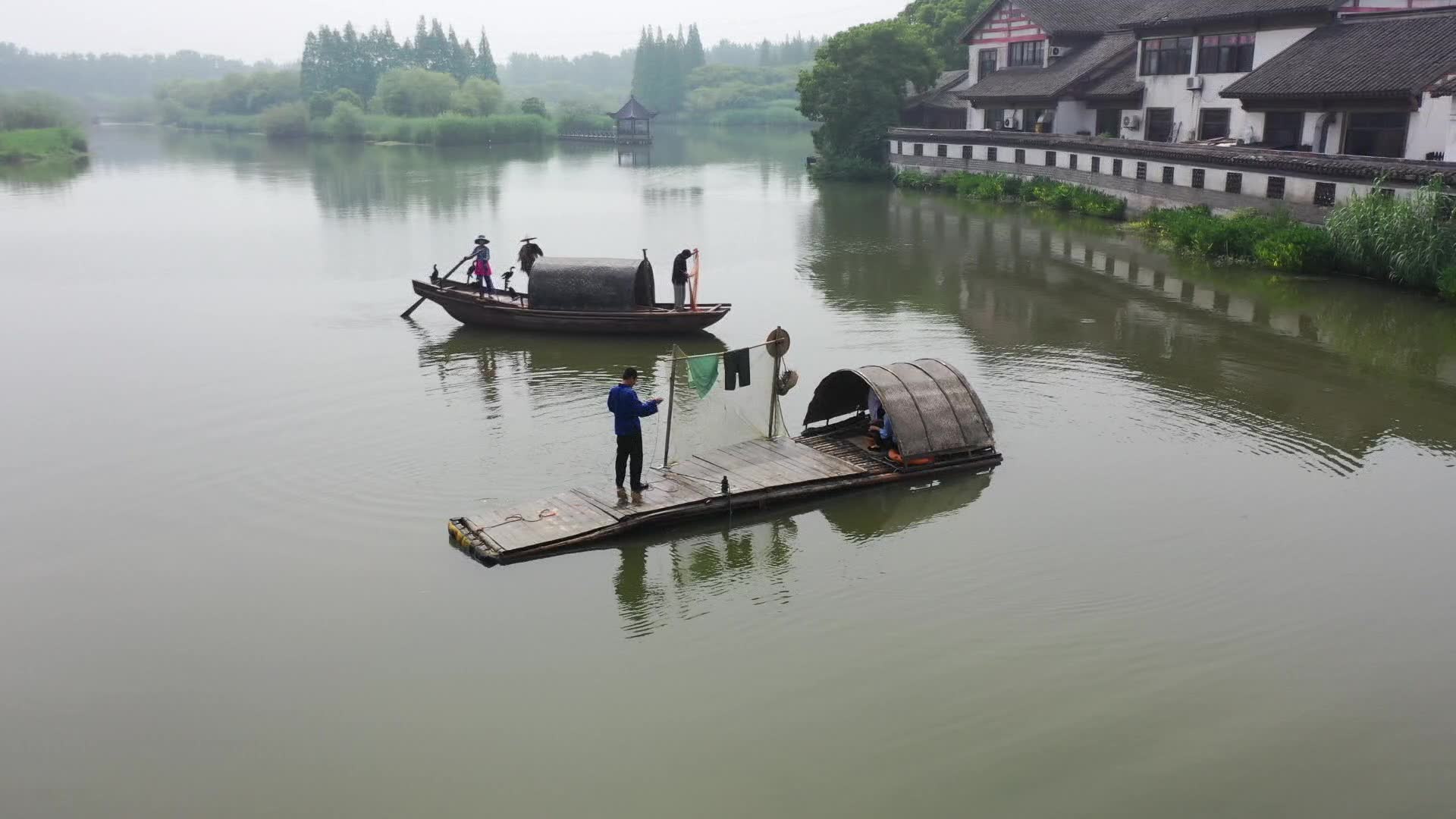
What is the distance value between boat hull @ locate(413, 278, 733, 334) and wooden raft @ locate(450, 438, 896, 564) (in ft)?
26.0

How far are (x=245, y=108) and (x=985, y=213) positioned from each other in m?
113

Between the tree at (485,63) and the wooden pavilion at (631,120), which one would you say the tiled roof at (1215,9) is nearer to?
the wooden pavilion at (631,120)

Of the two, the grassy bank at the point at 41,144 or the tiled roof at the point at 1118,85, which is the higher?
the tiled roof at the point at 1118,85

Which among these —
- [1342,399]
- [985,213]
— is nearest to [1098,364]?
[1342,399]

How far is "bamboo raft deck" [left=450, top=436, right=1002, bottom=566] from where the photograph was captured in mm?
12984

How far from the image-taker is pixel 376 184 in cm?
5822

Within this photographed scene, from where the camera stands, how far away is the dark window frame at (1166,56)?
4241 cm

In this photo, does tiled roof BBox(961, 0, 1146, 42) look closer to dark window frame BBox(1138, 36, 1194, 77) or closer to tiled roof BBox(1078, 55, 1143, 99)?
tiled roof BBox(1078, 55, 1143, 99)

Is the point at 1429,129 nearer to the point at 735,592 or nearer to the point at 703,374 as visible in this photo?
the point at 703,374

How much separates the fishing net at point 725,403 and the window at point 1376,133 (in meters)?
26.5

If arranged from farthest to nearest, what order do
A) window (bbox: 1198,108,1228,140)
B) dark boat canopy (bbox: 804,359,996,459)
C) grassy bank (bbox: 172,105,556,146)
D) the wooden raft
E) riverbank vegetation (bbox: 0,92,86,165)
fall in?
grassy bank (bbox: 172,105,556,146)
riverbank vegetation (bbox: 0,92,86,165)
window (bbox: 1198,108,1228,140)
dark boat canopy (bbox: 804,359,996,459)
the wooden raft

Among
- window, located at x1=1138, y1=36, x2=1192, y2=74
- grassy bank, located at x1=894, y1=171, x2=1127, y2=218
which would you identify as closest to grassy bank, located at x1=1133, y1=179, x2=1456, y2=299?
grassy bank, located at x1=894, y1=171, x2=1127, y2=218

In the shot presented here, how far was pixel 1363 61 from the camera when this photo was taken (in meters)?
33.2

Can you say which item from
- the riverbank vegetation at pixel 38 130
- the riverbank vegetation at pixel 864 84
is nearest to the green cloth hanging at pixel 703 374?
the riverbank vegetation at pixel 864 84
